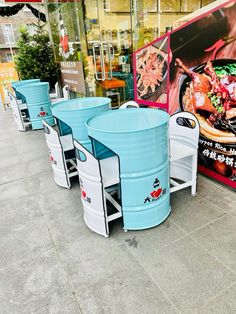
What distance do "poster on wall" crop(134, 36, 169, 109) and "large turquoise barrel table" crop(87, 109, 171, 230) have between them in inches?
46.7

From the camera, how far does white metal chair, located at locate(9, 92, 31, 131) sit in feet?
19.8

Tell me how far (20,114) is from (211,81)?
479 cm

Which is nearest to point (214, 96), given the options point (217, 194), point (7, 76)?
point (217, 194)

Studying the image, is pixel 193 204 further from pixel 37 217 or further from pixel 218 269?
pixel 37 217

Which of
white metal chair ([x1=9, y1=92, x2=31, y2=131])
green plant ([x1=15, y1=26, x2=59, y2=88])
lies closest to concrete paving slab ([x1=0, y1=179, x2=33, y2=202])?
white metal chair ([x1=9, y1=92, x2=31, y2=131])

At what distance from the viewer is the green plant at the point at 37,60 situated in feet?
25.6

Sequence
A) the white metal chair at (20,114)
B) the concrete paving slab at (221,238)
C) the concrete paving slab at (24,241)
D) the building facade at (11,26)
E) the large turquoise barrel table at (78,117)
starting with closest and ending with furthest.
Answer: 1. the concrete paving slab at (221,238)
2. the concrete paving slab at (24,241)
3. the large turquoise barrel table at (78,117)
4. the white metal chair at (20,114)
5. the building facade at (11,26)

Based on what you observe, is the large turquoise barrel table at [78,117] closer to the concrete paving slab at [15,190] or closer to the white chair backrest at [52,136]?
the white chair backrest at [52,136]

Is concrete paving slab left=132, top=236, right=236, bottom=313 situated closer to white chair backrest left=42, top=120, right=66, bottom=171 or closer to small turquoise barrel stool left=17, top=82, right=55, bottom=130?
white chair backrest left=42, top=120, right=66, bottom=171

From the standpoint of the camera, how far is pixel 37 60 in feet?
25.9

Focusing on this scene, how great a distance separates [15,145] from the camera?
533 centimetres

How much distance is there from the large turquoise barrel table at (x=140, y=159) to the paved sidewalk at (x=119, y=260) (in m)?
0.19

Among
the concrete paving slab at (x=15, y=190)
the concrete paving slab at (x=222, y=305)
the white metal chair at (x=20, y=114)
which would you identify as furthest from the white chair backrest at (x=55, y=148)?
the white metal chair at (x=20, y=114)

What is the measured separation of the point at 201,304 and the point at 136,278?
1.53 ft
